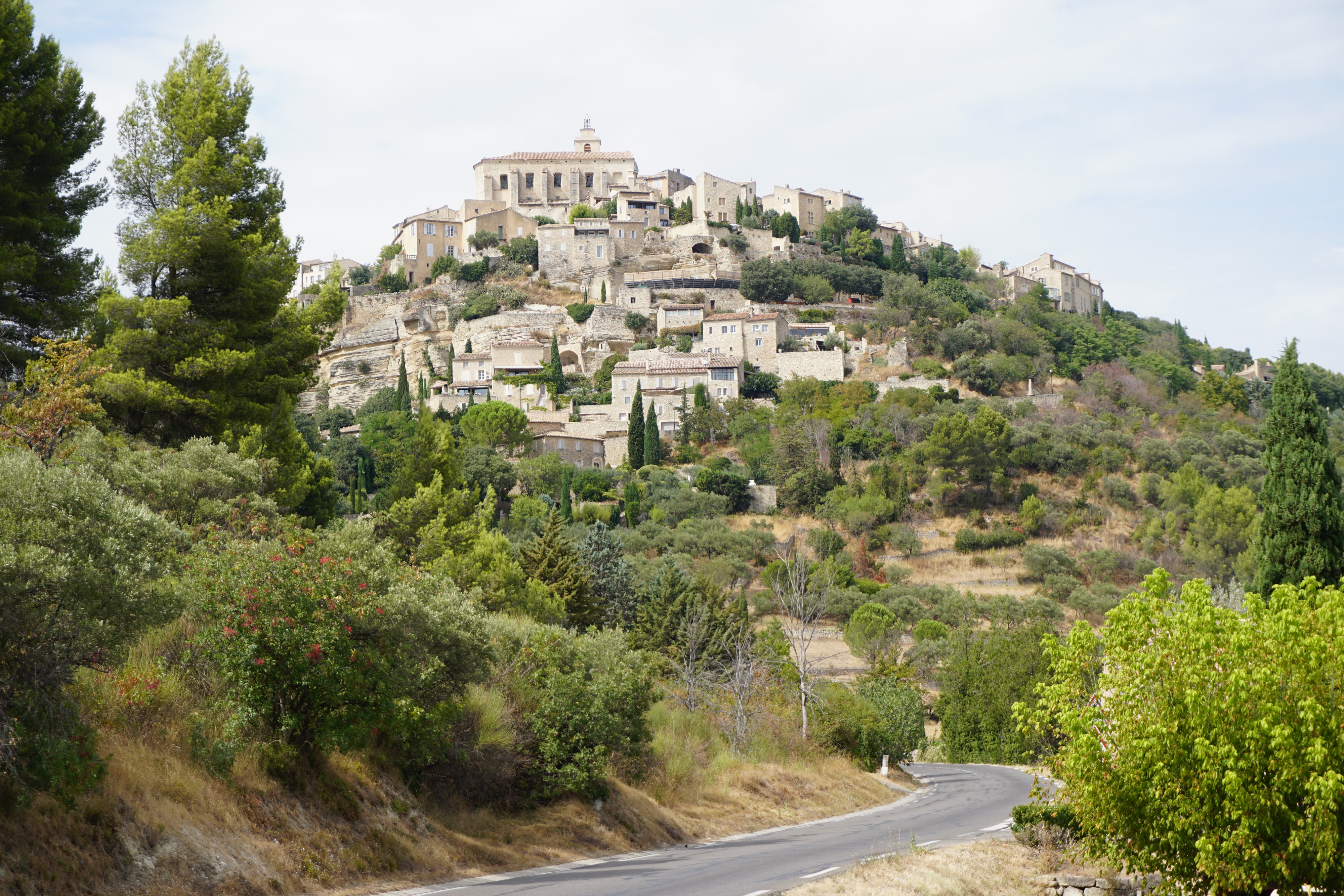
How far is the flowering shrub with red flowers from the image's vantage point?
36.1 ft

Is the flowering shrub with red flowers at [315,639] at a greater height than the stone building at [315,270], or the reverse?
the stone building at [315,270]

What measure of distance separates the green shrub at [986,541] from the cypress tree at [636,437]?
23.4 meters

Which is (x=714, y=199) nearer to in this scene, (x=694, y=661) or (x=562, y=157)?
(x=562, y=157)

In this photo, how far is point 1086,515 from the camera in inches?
2837

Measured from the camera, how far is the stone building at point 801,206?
118250 mm

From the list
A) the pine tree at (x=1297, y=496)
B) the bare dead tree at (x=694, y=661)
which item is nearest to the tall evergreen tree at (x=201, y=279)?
the bare dead tree at (x=694, y=661)

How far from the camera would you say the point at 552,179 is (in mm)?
122000

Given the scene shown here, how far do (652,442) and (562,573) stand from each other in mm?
43501

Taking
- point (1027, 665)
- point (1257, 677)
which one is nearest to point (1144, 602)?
point (1257, 677)

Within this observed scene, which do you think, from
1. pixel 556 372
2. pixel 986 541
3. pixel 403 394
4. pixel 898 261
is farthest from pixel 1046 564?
pixel 898 261

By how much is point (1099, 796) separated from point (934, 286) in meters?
102

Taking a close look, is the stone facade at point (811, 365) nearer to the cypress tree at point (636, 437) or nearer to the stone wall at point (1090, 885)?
the cypress tree at point (636, 437)

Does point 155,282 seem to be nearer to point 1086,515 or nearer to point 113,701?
point 113,701

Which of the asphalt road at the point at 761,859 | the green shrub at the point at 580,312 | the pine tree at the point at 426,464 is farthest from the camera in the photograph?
the green shrub at the point at 580,312
